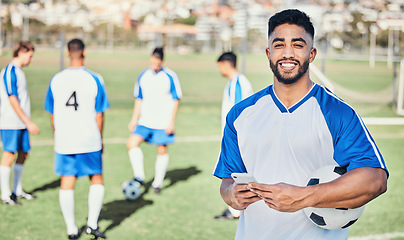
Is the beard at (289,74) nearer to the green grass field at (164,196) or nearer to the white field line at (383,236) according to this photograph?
the green grass field at (164,196)

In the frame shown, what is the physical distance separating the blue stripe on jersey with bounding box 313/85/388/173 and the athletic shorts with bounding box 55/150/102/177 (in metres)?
3.59

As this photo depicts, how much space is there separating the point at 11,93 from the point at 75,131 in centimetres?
162

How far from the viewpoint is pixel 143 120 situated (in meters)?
7.63

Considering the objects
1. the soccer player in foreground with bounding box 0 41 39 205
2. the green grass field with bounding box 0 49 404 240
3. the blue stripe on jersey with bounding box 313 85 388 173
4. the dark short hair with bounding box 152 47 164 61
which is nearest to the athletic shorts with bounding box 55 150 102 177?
the green grass field with bounding box 0 49 404 240

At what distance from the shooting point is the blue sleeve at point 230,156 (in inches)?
Result: 104

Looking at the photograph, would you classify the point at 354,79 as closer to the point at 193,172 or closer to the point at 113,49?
the point at 193,172

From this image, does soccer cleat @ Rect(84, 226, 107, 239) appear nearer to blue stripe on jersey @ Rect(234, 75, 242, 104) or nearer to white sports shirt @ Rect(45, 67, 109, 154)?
white sports shirt @ Rect(45, 67, 109, 154)

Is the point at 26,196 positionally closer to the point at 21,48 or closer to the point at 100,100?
the point at 21,48

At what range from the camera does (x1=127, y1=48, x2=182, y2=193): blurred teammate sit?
7.59 metres

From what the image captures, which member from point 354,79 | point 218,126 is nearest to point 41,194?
point 218,126

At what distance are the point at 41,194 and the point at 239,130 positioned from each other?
546 cm

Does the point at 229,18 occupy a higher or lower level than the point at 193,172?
higher

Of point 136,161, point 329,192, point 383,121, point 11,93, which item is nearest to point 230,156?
point 329,192

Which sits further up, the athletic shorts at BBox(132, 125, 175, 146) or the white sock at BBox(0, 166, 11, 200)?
the athletic shorts at BBox(132, 125, 175, 146)
